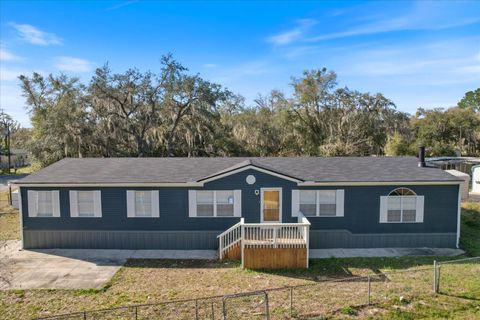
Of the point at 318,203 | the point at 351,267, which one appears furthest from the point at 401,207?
the point at 351,267

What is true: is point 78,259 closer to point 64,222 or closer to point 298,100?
point 64,222

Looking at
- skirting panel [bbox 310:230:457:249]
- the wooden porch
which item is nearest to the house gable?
the wooden porch

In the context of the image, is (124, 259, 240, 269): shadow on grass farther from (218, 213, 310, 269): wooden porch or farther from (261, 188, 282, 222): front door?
(261, 188, 282, 222): front door

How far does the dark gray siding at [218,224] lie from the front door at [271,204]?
0.61ft

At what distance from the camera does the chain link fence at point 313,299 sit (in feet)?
24.1

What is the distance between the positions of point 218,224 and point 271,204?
2.12 metres

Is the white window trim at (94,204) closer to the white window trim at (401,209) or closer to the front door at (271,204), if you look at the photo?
the front door at (271,204)

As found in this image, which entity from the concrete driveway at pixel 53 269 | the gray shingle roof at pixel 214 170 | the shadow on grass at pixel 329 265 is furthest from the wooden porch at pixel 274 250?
the concrete driveway at pixel 53 269

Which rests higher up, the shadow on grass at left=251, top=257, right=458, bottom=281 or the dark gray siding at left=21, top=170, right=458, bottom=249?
the dark gray siding at left=21, top=170, right=458, bottom=249

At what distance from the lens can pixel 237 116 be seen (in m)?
32.2

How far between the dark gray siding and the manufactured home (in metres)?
0.04

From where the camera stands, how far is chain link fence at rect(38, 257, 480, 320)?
7332 mm

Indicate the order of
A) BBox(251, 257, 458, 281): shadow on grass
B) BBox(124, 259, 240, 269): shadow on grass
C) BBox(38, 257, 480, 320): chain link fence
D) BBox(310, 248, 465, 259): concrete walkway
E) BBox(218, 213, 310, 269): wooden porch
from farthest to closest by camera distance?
BBox(310, 248, 465, 259): concrete walkway
BBox(124, 259, 240, 269): shadow on grass
BBox(218, 213, 310, 269): wooden porch
BBox(251, 257, 458, 281): shadow on grass
BBox(38, 257, 480, 320): chain link fence

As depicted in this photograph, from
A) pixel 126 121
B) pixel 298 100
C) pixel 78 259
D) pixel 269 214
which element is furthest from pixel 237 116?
pixel 78 259
